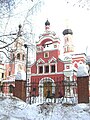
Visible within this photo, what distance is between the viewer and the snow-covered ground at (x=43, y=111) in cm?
730

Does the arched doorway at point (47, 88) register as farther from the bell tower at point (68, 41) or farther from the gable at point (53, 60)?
the bell tower at point (68, 41)

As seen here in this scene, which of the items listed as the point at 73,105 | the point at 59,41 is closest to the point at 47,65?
the point at 59,41

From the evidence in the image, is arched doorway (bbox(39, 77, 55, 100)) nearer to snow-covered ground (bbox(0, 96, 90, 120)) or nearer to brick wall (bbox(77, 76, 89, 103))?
brick wall (bbox(77, 76, 89, 103))

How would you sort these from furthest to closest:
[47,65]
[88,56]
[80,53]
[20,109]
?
[88,56] → [80,53] → [47,65] → [20,109]

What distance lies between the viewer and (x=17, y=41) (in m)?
11.3

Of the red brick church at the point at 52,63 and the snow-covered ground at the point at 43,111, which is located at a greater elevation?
the red brick church at the point at 52,63

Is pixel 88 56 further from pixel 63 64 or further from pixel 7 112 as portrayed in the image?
pixel 7 112

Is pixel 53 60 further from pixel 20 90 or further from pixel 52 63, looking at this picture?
pixel 20 90

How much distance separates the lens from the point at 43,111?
7918 mm

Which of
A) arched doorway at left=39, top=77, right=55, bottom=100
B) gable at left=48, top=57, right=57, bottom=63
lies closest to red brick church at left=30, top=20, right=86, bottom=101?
gable at left=48, top=57, right=57, bottom=63

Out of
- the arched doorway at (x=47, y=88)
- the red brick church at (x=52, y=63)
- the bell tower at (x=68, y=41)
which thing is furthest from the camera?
the bell tower at (x=68, y=41)

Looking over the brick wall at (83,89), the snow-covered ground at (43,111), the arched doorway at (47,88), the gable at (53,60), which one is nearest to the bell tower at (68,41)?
the gable at (53,60)

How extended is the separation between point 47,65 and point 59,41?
3.81m

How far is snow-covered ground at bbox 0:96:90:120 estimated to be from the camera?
7.30 m
